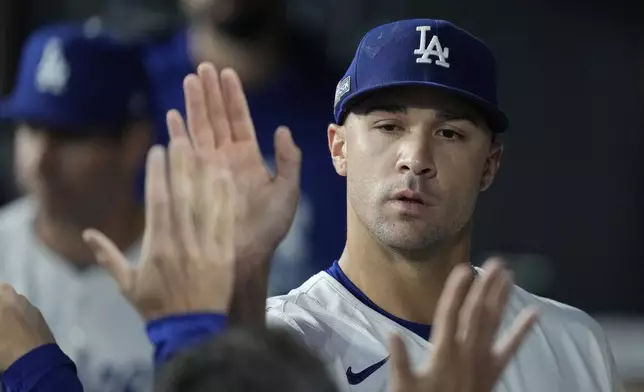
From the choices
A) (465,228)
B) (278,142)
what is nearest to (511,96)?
(465,228)

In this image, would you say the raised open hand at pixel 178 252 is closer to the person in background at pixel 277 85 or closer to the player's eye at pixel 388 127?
the player's eye at pixel 388 127

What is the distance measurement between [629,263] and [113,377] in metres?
1.94

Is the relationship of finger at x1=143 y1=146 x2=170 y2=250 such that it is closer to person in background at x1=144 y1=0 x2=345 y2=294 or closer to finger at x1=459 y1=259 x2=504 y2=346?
finger at x1=459 y1=259 x2=504 y2=346

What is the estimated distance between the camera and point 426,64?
5.80 ft

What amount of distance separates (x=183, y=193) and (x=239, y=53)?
7.18ft

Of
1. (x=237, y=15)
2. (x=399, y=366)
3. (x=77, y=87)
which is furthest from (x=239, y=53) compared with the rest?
(x=399, y=366)

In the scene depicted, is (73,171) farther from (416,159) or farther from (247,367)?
(247,367)

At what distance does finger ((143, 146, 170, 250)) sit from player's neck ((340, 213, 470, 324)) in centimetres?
57

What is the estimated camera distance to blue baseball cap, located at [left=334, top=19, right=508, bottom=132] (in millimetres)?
1770

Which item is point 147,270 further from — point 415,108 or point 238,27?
point 238,27

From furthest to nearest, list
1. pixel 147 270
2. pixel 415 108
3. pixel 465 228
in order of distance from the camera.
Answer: pixel 465 228, pixel 415 108, pixel 147 270

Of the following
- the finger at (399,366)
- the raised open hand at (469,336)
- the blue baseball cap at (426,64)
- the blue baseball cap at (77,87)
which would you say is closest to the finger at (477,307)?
A: the raised open hand at (469,336)

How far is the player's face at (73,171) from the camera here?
333 cm

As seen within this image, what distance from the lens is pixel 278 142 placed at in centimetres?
153
